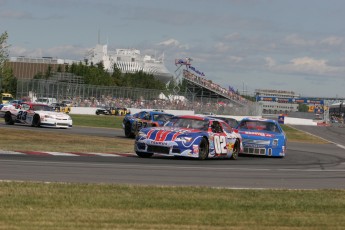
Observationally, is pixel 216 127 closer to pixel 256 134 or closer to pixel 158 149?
pixel 158 149

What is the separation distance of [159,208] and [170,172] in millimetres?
6665

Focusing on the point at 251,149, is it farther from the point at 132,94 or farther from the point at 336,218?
the point at 132,94

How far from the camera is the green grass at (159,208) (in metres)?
9.38

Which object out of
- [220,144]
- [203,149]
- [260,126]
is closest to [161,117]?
[260,126]

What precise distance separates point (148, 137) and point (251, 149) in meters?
5.89

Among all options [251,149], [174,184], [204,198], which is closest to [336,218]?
[204,198]

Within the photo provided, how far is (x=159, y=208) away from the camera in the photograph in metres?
10.7

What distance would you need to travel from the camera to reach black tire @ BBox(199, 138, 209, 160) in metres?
22.7

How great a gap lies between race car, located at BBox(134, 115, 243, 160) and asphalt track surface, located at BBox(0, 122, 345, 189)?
30cm

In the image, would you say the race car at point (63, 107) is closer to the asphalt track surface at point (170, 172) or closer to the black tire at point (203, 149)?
the black tire at point (203, 149)

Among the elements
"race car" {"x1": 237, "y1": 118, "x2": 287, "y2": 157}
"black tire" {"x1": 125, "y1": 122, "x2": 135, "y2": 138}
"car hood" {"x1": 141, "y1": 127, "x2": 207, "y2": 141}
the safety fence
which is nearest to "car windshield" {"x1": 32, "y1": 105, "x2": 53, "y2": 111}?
"black tire" {"x1": 125, "y1": 122, "x2": 135, "y2": 138}

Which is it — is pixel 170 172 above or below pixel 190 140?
below

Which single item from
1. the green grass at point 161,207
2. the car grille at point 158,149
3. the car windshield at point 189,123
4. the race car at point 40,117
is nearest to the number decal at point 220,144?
the car windshield at point 189,123

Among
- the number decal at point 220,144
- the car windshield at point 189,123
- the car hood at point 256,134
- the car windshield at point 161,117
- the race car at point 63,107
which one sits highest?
the car windshield at point 189,123
